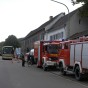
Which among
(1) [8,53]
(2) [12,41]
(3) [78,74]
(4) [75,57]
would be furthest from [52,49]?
(2) [12,41]

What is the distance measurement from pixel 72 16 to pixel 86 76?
3678 cm

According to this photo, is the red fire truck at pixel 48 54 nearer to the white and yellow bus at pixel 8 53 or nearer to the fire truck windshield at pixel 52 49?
the fire truck windshield at pixel 52 49

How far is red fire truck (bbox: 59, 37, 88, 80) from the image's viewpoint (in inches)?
869

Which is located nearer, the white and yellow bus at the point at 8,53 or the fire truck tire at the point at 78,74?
the fire truck tire at the point at 78,74

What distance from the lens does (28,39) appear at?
10231cm

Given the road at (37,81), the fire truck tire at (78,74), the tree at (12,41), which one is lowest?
the road at (37,81)

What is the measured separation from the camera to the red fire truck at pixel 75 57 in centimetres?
2208

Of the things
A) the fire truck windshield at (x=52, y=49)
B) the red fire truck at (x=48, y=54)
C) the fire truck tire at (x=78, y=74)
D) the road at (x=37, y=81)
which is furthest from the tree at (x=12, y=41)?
the fire truck tire at (x=78, y=74)

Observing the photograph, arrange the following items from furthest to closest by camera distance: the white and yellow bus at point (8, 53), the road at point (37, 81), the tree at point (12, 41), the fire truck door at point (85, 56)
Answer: the tree at point (12, 41) < the white and yellow bus at point (8, 53) < the fire truck door at point (85, 56) < the road at point (37, 81)

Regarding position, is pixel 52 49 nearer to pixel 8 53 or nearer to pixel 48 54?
pixel 48 54

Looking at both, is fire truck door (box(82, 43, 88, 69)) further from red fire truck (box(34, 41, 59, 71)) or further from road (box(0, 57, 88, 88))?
red fire truck (box(34, 41, 59, 71))

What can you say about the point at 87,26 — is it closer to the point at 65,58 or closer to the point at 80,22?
the point at 80,22

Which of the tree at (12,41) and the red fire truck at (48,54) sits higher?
the tree at (12,41)

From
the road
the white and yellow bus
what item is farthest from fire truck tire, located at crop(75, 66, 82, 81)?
the white and yellow bus
